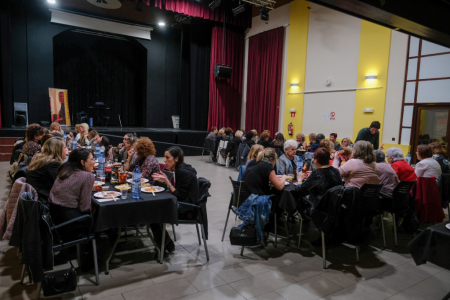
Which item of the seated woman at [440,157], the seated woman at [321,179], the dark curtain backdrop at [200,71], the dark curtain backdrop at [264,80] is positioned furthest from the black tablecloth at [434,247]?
the dark curtain backdrop at [200,71]

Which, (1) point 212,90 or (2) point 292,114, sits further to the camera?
(1) point 212,90

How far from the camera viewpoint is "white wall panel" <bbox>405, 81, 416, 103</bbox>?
7.55m

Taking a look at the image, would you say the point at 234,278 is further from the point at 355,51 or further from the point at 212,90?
the point at 212,90

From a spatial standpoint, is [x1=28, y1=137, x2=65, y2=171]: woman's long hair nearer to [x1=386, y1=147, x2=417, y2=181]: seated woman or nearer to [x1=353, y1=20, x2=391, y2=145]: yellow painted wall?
[x1=386, y1=147, x2=417, y2=181]: seated woman

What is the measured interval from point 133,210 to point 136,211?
0.03m

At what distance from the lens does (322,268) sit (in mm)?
2941

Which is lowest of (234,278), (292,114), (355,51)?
(234,278)

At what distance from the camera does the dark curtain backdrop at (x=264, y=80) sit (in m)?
11.0

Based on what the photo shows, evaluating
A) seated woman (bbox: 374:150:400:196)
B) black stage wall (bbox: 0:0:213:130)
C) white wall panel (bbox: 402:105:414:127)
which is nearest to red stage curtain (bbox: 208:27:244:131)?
black stage wall (bbox: 0:0:213:130)

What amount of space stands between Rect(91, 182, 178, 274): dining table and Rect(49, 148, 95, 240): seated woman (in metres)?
0.12

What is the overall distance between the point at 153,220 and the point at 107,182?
3.12ft

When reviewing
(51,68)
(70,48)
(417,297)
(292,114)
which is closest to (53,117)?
(51,68)

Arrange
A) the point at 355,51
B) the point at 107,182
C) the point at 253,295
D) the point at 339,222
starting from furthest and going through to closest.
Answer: the point at 355,51 → the point at 107,182 → the point at 339,222 → the point at 253,295

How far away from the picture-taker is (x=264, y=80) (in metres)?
11.6
